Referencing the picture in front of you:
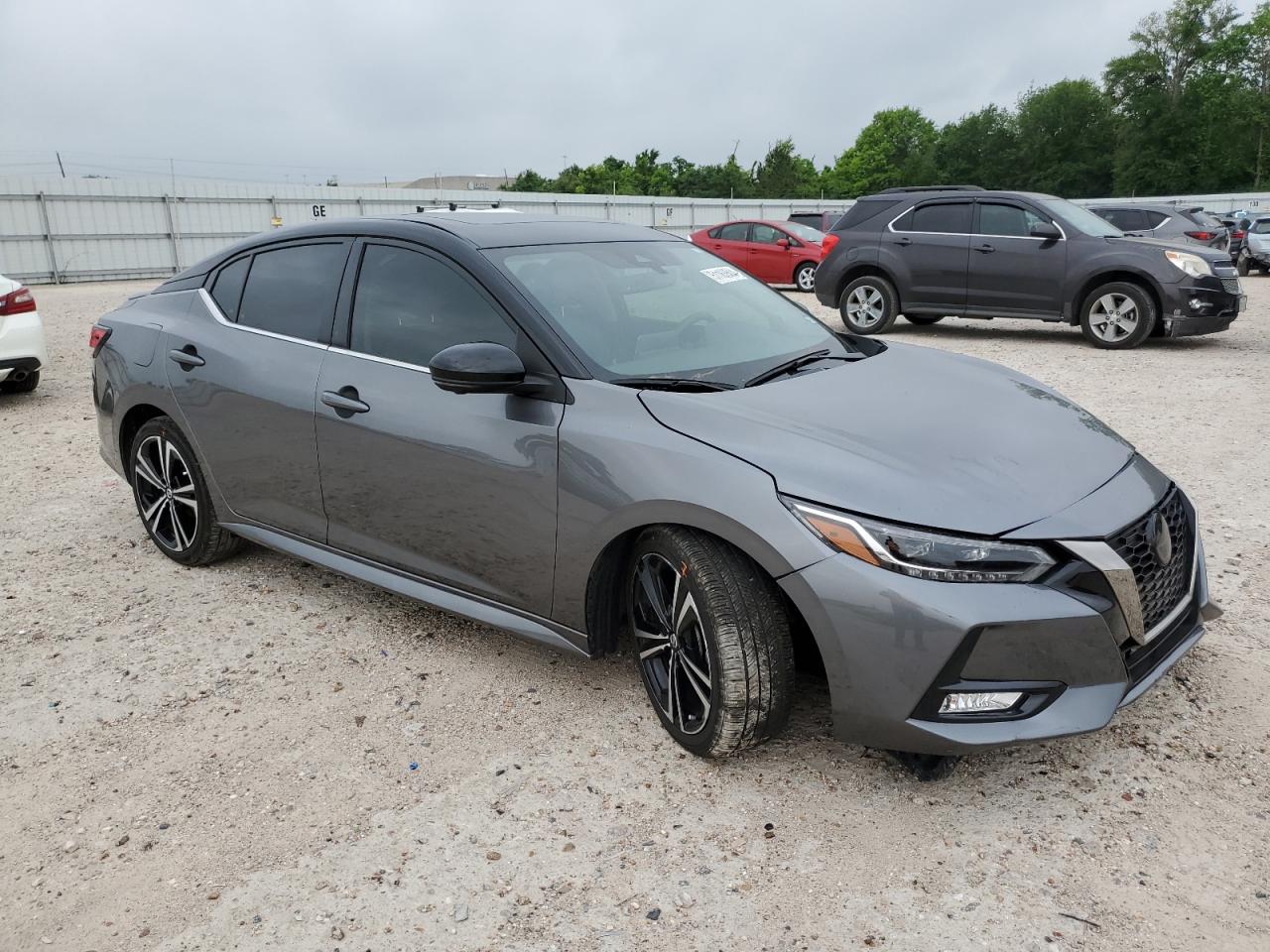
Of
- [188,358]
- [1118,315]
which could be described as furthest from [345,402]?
[1118,315]

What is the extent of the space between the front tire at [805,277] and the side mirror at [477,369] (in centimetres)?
1683

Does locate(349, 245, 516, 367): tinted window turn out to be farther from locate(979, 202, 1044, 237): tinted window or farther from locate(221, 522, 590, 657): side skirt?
locate(979, 202, 1044, 237): tinted window

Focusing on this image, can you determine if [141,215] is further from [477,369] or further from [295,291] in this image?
[477,369]

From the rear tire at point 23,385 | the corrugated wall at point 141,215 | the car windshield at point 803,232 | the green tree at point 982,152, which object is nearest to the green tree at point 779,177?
the green tree at point 982,152

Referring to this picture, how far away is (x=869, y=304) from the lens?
41.9 ft

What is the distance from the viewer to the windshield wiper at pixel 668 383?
3.25m

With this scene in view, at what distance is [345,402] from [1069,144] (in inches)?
3497

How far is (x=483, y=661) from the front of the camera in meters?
3.91

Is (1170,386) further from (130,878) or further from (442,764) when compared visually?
(130,878)

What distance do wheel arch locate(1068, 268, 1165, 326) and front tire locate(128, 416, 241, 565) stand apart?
32.2ft

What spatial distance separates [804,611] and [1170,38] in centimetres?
9479

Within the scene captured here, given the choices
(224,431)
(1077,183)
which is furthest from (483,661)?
(1077,183)

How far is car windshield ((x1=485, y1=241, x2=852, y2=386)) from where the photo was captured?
3.44 meters

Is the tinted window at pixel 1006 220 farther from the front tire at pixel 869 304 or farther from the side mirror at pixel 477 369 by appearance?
the side mirror at pixel 477 369
